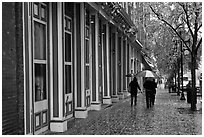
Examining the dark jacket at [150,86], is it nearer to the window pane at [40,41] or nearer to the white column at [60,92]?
the white column at [60,92]

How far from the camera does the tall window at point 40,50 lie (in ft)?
36.6

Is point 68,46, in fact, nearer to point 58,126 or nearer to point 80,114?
point 80,114

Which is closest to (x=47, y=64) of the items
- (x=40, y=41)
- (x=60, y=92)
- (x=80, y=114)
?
(x=40, y=41)

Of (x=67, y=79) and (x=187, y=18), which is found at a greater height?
(x=187, y=18)

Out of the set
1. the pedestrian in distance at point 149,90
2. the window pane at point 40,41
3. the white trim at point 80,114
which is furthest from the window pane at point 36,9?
the pedestrian in distance at point 149,90

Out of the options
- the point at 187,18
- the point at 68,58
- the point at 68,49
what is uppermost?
the point at 187,18

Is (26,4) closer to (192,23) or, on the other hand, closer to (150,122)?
(150,122)

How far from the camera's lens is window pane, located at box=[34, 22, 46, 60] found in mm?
11219

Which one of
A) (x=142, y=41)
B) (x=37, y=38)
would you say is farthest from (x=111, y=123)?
(x=142, y=41)

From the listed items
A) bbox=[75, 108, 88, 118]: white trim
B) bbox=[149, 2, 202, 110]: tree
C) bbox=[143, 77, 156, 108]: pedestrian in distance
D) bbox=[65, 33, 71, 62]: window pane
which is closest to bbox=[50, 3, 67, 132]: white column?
bbox=[65, 33, 71, 62]: window pane

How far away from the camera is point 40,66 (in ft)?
37.8

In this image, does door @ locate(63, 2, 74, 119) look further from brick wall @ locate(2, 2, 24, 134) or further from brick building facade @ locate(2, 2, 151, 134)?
brick wall @ locate(2, 2, 24, 134)

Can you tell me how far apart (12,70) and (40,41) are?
318cm

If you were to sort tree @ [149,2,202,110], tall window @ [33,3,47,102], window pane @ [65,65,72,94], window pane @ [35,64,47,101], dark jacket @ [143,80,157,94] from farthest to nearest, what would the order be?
dark jacket @ [143,80,157,94] → tree @ [149,2,202,110] → window pane @ [65,65,72,94] → window pane @ [35,64,47,101] → tall window @ [33,3,47,102]
